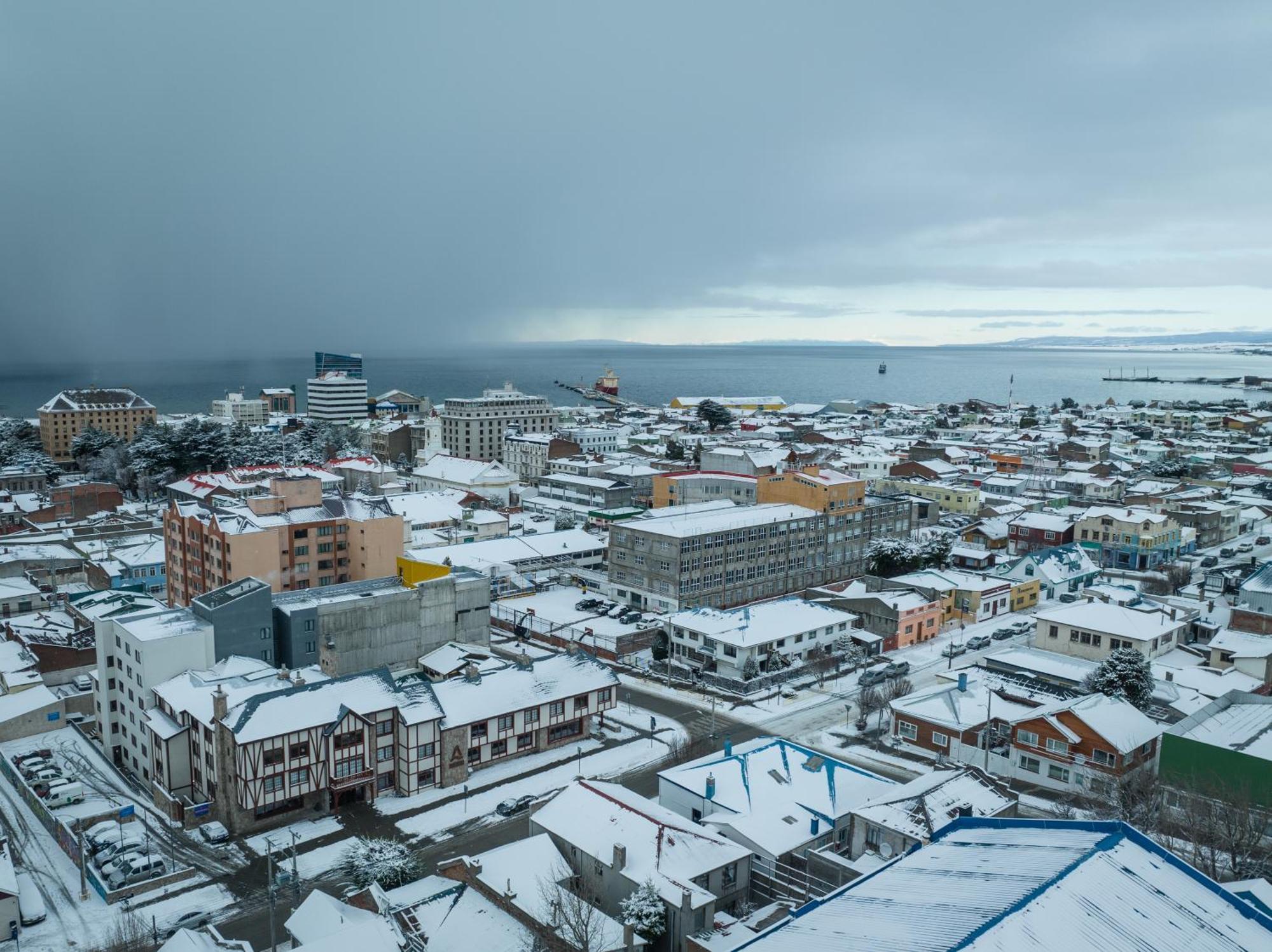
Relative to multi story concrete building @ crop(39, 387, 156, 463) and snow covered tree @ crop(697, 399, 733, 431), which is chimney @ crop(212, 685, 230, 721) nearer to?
multi story concrete building @ crop(39, 387, 156, 463)

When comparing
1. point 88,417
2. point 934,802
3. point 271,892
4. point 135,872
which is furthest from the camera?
point 88,417

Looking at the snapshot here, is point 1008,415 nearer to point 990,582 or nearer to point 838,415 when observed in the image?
point 838,415

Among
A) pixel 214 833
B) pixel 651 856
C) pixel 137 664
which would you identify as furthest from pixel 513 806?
pixel 137 664

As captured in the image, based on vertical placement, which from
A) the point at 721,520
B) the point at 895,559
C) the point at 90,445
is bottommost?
the point at 895,559

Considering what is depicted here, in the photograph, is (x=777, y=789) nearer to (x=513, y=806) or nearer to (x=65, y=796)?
(x=513, y=806)

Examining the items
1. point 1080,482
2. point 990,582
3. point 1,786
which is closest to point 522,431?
point 1080,482

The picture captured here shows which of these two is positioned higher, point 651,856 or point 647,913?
point 651,856
